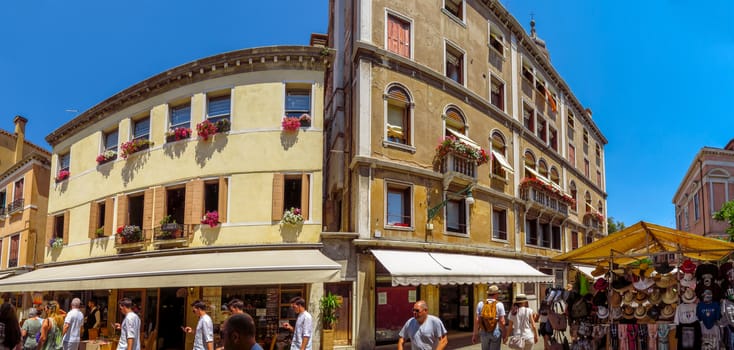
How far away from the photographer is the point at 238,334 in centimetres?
311

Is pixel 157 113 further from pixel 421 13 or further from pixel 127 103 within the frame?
pixel 421 13

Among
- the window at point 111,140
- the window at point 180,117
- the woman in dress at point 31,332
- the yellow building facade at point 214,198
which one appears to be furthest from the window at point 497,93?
the woman in dress at point 31,332

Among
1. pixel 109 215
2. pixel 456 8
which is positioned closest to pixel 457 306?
pixel 456 8

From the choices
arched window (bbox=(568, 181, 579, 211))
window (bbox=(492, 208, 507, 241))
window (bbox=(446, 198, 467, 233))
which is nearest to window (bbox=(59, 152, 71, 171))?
window (bbox=(446, 198, 467, 233))

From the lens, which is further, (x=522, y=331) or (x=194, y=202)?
(x=194, y=202)

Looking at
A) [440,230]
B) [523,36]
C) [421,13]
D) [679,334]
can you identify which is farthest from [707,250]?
[523,36]

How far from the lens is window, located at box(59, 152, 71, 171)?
22645mm

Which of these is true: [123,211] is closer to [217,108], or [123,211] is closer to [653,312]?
[217,108]

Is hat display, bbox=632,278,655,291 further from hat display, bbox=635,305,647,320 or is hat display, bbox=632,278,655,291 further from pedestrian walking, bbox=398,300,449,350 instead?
pedestrian walking, bbox=398,300,449,350

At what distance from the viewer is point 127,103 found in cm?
1941

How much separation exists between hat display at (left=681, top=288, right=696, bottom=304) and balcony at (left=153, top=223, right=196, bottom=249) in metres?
13.0

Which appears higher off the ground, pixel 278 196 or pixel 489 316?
pixel 278 196

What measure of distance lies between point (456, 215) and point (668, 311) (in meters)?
9.74

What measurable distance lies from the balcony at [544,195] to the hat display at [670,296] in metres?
13.2
